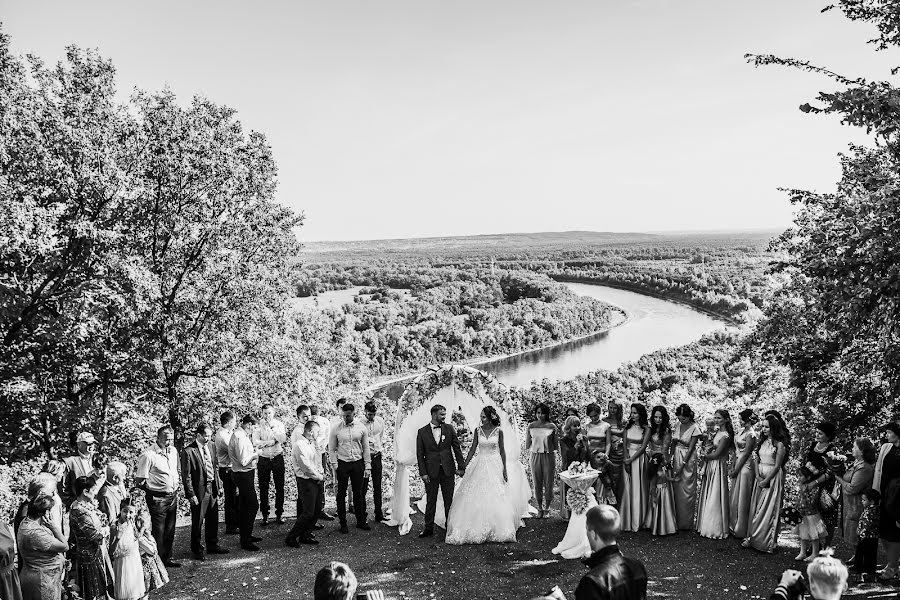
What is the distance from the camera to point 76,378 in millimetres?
15641

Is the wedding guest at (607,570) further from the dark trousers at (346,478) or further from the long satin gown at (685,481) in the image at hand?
the dark trousers at (346,478)

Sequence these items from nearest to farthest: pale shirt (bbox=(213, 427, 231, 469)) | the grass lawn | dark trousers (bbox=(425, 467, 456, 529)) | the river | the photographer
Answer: the photographer, the grass lawn, pale shirt (bbox=(213, 427, 231, 469)), dark trousers (bbox=(425, 467, 456, 529)), the river

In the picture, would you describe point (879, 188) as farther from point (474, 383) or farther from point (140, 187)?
point (140, 187)

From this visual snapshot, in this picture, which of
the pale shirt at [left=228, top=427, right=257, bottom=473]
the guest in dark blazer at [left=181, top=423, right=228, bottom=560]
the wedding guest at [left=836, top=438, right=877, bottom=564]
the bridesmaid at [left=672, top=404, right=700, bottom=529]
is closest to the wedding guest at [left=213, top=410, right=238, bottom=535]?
the pale shirt at [left=228, top=427, right=257, bottom=473]

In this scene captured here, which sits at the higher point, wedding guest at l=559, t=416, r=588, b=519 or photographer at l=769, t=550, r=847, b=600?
photographer at l=769, t=550, r=847, b=600

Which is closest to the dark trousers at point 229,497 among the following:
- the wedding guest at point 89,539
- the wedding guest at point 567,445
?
the wedding guest at point 89,539

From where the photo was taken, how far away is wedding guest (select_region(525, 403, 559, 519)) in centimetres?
1153

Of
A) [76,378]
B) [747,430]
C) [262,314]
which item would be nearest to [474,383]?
[747,430]

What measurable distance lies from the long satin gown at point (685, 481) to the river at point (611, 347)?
2948 centimetres

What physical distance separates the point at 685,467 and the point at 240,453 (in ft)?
20.6

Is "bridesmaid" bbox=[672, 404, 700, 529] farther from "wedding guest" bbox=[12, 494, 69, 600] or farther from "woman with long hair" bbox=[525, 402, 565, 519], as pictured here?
"wedding guest" bbox=[12, 494, 69, 600]

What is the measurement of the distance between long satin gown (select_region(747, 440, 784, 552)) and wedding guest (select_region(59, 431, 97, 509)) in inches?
326

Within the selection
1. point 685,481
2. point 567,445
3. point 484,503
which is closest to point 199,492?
point 484,503

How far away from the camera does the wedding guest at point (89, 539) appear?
23.4 ft
